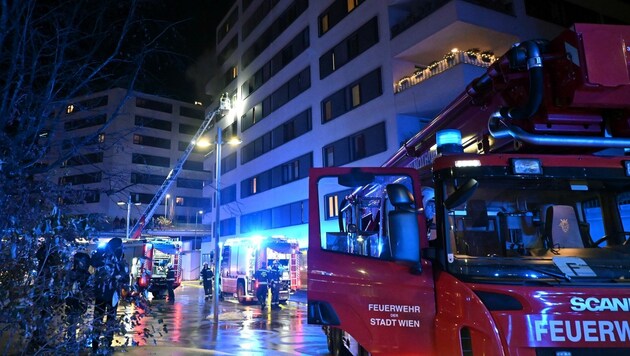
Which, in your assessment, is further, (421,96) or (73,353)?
(421,96)

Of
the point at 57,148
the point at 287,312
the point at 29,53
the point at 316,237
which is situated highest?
the point at 29,53

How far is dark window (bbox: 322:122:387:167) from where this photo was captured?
2200cm

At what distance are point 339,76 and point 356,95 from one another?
6.97ft

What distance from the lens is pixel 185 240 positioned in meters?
53.6

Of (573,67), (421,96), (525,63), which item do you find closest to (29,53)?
(525,63)

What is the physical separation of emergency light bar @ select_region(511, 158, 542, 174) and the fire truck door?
2.76 ft

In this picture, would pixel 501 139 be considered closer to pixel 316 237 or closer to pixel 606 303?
pixel 606 303

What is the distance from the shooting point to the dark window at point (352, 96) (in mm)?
22547

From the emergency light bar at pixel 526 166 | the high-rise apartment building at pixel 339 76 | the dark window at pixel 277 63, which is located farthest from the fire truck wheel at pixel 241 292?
the emergency light bar at pixel 526 166

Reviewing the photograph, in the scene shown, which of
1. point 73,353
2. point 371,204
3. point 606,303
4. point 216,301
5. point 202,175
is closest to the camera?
point 606,303

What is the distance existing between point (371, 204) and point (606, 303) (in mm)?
3352

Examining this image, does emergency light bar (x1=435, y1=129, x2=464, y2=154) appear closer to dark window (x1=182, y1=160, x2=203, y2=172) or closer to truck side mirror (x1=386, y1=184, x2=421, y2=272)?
truck side mirror (x1=386, y1=184, x2=421, y2=272)

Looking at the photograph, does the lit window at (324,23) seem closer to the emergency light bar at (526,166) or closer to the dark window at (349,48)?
the dark window at (349,48)

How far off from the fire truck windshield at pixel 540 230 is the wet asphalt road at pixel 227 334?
412cm
